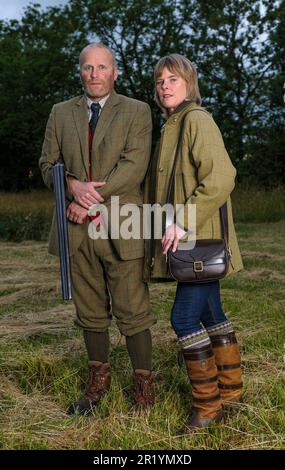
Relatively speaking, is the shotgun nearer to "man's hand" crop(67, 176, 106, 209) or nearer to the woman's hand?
"man's hand" crop(67, 176, 106, 209)

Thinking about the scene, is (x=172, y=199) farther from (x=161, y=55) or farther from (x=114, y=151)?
(x=161, y=55)

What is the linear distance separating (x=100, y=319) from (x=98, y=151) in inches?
31.5

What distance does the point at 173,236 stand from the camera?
8.43 feet

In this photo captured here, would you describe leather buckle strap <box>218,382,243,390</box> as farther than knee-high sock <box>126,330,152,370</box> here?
No

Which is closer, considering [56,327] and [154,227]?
[154,227]

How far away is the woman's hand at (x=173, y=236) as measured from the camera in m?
2.56

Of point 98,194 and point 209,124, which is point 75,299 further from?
point 209,124

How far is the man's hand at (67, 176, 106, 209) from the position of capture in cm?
288

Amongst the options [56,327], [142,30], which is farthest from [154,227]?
[142,30]

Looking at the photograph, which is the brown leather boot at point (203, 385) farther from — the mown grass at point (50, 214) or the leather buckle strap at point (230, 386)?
the mown grass at point (50, 214)

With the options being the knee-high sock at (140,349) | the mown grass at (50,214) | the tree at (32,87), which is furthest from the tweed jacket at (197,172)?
the tree at (32,87)

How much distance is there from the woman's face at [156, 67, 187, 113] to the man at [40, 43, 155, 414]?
29cm

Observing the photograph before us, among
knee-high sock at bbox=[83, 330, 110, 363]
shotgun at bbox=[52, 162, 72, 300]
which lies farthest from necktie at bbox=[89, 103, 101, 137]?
knee-high sock at bbox=[83, 330, 110, 363]
